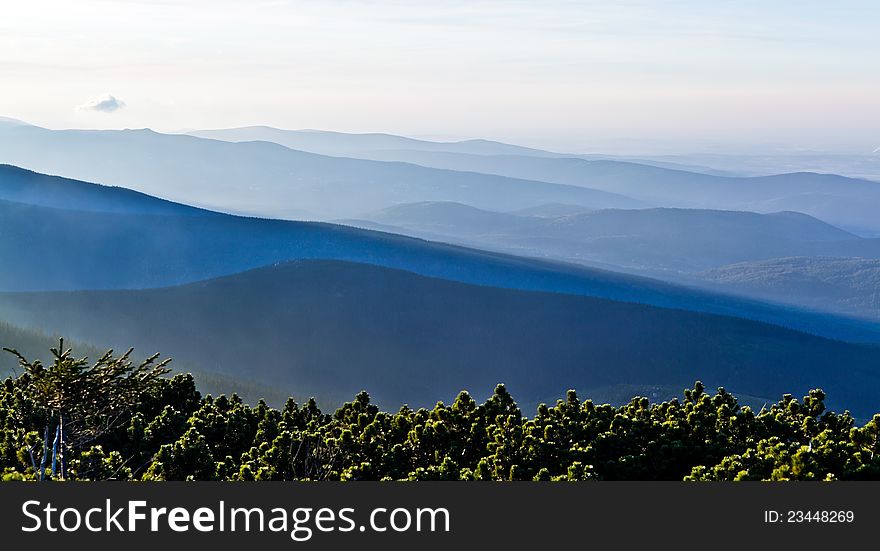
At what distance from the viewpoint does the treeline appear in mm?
28547

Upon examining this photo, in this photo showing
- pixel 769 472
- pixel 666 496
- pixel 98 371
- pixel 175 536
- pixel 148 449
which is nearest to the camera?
pixel 175 536

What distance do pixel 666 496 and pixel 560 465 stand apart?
14.1 m

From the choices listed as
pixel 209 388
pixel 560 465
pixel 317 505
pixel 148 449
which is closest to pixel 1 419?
pixel 148 449

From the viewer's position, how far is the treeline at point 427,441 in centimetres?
2855

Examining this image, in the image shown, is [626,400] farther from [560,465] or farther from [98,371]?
[98,371]

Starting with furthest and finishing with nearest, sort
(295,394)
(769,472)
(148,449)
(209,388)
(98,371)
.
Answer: (295,394)
(209,388)
(148,449)
(769,472)
(98,371)

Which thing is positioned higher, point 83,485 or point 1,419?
point 83,485

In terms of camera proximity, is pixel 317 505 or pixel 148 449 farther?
pixel 148 449

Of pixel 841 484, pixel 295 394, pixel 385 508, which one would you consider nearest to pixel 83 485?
pixel 385 508

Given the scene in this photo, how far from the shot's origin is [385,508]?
734 inches

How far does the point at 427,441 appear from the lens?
3684 cm

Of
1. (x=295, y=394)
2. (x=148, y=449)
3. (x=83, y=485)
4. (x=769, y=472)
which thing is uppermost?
(x=83, y=485)

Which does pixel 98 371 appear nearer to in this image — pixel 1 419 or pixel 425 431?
pixel 425 431

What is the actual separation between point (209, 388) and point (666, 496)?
161 metres
